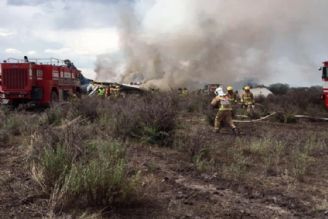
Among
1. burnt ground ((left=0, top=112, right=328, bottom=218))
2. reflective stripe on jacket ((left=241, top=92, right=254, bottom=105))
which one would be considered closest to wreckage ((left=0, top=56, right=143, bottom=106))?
reflective stripe on jacket ((left=241, top=92, right=254, bottom=105))

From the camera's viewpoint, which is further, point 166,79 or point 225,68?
point 166,79

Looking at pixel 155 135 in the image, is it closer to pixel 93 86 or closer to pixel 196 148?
pixel 196 148

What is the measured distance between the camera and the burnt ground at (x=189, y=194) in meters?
6.39

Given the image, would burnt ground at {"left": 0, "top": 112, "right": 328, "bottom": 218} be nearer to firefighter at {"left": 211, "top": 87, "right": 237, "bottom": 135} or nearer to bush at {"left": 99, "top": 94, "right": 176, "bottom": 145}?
bush at {"left": 99, "top": 94, "right": 176, "bottom": 145}

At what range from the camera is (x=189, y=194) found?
7359mm

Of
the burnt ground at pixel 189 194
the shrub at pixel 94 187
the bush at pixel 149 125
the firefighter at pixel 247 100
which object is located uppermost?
the firefighter at pixel 247 100

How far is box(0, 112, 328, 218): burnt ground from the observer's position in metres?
6.39

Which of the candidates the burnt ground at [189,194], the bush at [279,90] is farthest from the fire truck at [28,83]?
the bush at [279,90]

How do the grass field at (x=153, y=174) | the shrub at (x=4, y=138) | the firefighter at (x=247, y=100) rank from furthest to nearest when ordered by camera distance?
the firefighter at (x=247, y=100) < the shrub at (x=4, y=138) < the grass field at (x=153, y=174)

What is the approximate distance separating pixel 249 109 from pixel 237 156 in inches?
543

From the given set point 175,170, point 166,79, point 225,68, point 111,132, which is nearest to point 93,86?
point 225,68

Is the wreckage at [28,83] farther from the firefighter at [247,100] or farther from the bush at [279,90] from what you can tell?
the bush at [279,90]

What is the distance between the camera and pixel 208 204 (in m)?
6.97

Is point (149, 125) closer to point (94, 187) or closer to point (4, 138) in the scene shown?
point (4, 138)
